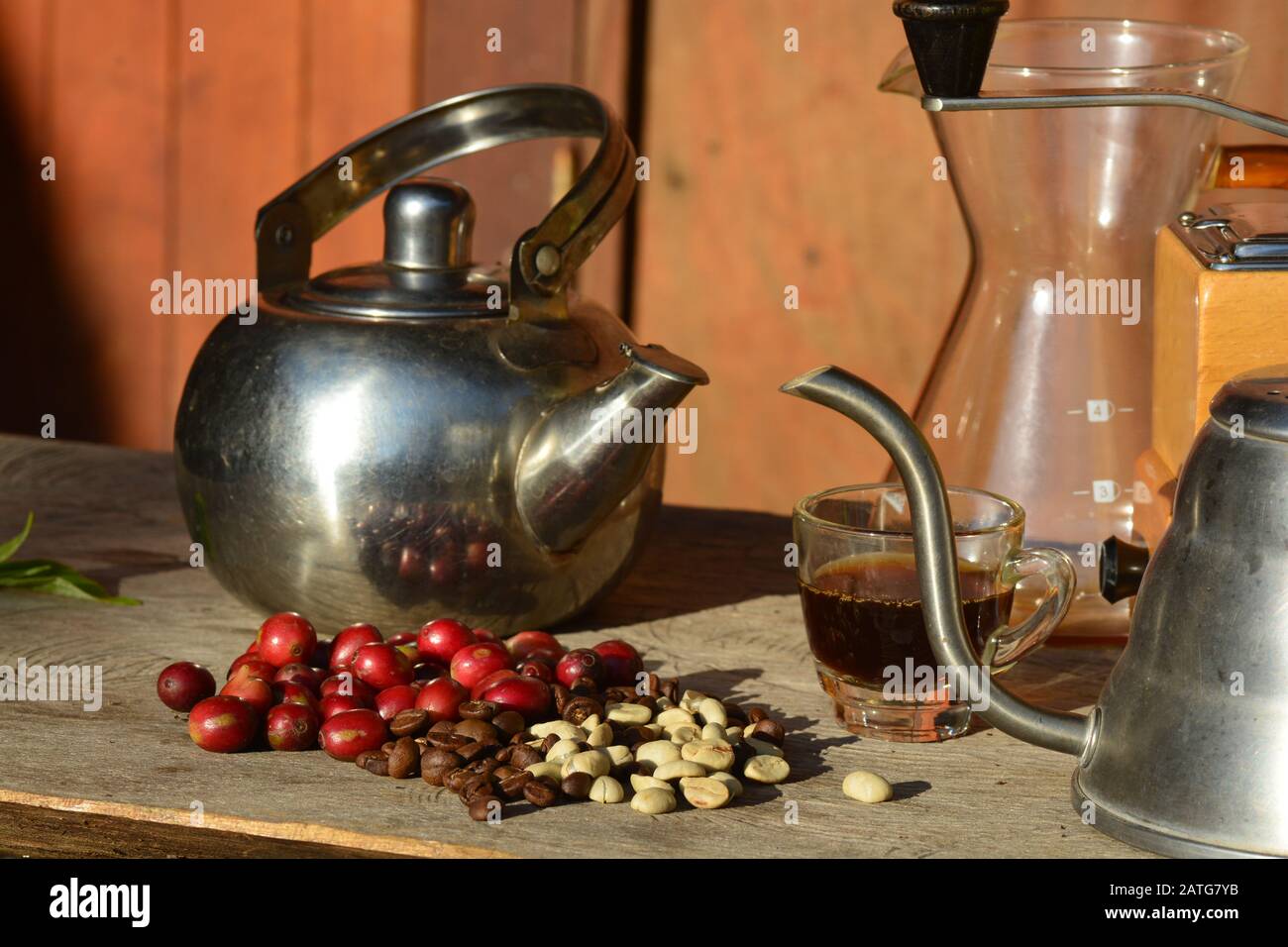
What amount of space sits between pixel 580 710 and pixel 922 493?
222mm

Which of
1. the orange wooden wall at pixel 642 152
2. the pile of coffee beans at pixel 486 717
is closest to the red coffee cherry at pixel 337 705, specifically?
the pile of coffee beans at pixel 486 717

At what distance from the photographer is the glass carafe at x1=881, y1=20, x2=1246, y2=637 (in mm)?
945

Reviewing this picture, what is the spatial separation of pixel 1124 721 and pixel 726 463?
123 centimetres

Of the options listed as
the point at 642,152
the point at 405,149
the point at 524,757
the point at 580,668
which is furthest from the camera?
the point at 642,152

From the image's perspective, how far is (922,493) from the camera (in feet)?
2.36

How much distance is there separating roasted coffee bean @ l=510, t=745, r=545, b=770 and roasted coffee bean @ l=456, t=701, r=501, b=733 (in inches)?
1.6

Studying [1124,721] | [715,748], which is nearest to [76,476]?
[715,748]

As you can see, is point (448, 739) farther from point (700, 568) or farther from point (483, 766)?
point (700, 568)

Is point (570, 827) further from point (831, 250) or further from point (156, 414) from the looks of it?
point (156, 414)

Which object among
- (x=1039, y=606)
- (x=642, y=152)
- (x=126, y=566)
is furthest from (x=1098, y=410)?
(x=642, y=152)

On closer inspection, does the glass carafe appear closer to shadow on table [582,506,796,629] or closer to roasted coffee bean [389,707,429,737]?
shadow on table [582,506,796,629]

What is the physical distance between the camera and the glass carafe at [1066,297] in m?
0.95

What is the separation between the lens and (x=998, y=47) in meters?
1.04

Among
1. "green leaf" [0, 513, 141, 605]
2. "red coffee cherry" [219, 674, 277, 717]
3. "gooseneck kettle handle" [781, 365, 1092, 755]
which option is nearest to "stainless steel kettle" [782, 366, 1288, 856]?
"gooseneck kettle handle" [781, 365, 1092, 755]
